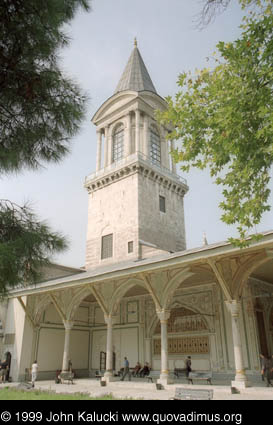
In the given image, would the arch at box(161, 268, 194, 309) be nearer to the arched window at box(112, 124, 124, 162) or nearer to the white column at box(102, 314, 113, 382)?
the white column at box(102, 314, 113, 382)

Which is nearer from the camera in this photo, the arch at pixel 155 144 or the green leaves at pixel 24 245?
the green leaves at pixel 24 245

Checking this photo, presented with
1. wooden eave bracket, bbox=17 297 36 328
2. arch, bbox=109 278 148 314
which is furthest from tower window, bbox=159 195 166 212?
wooden eave bracket, bbox=17 297 36 328

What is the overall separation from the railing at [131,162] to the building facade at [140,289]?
0.10 meters

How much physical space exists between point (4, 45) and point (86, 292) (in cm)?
1357

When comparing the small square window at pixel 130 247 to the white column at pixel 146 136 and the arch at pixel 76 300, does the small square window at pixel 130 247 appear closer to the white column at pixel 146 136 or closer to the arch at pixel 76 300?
the arch at pixel 76 300

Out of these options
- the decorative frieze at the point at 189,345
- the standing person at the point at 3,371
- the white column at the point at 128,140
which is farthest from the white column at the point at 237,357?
the white column at the point at 128,140

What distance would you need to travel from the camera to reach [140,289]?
18078 millimetres

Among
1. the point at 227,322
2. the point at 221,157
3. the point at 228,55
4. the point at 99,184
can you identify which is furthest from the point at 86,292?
the point at 228,55

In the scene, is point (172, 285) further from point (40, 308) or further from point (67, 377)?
point (40, 308)

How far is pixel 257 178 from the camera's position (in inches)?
248

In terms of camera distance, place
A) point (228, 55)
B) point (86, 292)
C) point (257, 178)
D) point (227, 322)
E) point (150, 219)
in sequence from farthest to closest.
Result: 1. point (150, 219)
2. point (86, 292)
3. point (227, 322)
4. point (257, 178)
5. point (228, 55)

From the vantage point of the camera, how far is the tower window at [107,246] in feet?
77.5

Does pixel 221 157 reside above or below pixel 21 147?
above
